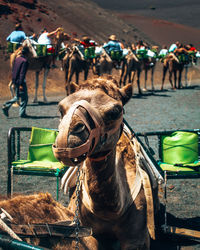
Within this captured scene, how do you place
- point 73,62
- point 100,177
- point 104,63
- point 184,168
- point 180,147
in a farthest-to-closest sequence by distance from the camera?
point 104,63
point 73,62
point 180,147
point 184,168
point 100,177

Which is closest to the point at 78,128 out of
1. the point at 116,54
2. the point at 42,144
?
the point at 42,144

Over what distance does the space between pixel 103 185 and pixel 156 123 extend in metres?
8.42

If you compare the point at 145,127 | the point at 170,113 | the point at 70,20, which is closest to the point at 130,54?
the point at 170,113

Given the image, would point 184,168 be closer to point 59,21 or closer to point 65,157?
point 65,157

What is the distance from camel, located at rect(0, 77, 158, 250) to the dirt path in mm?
650

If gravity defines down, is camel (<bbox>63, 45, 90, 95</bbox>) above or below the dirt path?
above

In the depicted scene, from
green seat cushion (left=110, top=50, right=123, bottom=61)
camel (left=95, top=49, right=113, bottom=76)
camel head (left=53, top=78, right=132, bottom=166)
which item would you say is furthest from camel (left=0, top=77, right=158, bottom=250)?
green seat cushion (left=110, top=50, right=123, bottom=61)

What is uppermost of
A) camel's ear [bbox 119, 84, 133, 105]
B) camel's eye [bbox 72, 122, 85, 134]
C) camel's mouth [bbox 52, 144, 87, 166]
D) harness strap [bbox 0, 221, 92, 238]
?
camel's ear [bbox 119, 84, 133, 105]

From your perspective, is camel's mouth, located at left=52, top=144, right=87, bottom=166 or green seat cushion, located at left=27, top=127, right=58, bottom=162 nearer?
camel's mouth, located at left=52, top=144, right=87, bottom=166

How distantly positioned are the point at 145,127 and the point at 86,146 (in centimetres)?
810

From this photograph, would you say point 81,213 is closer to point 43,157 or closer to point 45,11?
point 43,157

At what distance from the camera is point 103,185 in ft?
7.17

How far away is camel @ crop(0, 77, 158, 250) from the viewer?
1.79 m

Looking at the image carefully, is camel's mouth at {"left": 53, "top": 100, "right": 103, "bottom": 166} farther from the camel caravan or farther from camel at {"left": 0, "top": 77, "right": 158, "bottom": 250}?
the camel caravan
